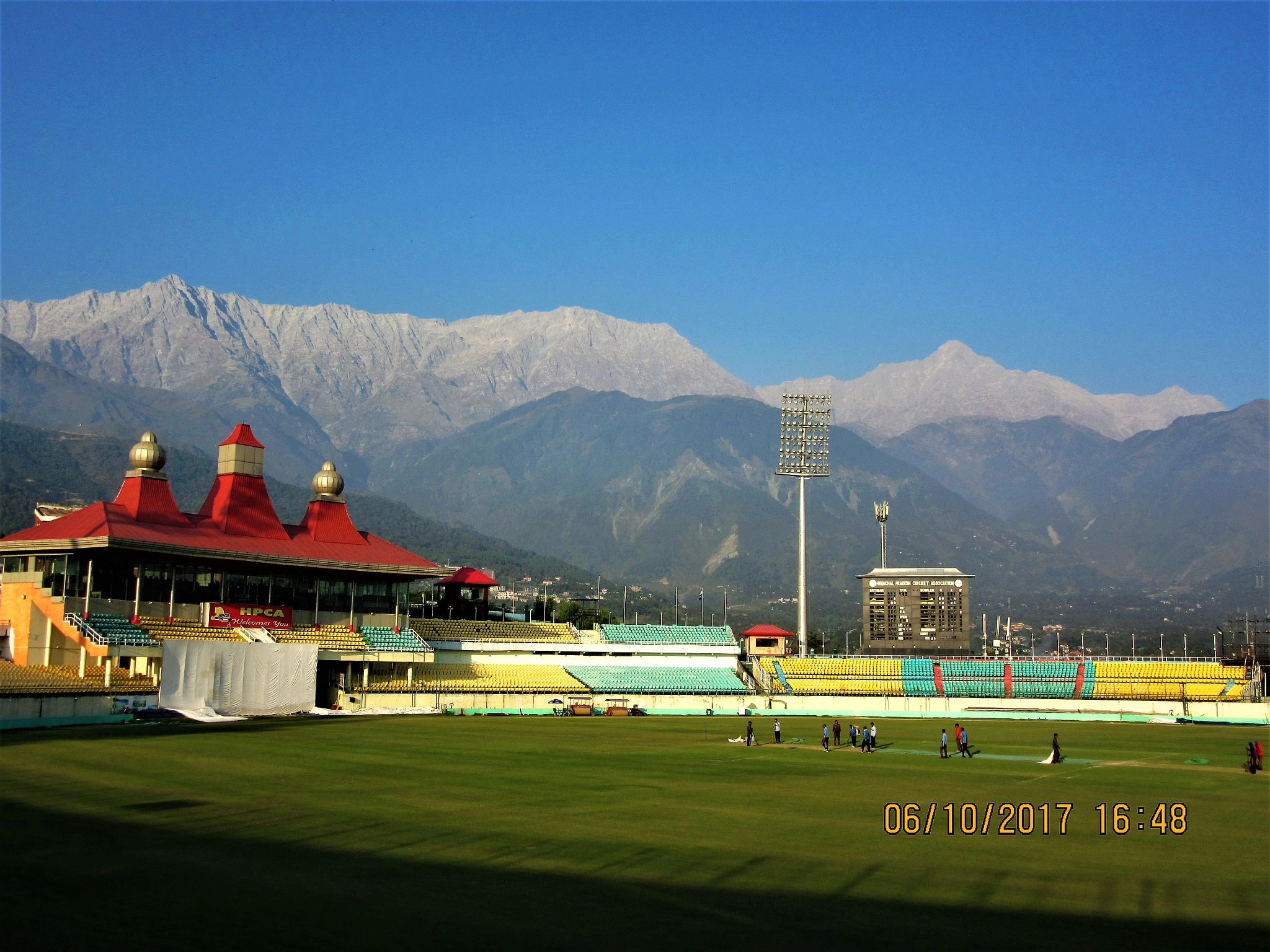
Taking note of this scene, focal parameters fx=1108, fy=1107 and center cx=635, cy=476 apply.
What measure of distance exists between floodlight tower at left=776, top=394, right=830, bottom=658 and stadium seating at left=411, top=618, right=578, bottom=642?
21.6 metres

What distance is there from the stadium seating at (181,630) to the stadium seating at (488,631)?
734 inches

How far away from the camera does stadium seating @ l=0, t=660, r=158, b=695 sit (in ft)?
178

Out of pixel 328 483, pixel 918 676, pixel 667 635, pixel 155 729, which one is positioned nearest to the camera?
pixel 155 729

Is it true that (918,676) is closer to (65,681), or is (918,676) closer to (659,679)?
(659,679)

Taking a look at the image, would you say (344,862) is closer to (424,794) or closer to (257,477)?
(424,794)

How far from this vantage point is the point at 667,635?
327 ft

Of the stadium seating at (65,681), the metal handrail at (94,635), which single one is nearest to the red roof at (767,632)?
the metal handrail at (94,635)

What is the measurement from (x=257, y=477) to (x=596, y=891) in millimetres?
69947

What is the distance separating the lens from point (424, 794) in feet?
105

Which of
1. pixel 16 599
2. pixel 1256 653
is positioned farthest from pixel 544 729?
pixel 1256 653

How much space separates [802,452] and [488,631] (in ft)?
113

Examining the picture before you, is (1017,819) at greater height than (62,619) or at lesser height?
lesser

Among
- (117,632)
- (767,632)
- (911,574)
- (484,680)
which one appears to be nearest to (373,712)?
(484,680)

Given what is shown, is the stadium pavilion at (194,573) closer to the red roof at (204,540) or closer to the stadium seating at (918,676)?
the red roof at (204,540)
